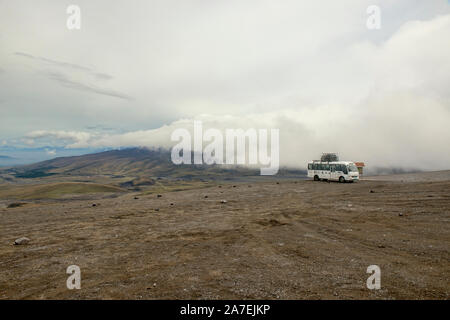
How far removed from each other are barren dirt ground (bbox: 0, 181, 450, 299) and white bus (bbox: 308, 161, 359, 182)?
1791cm

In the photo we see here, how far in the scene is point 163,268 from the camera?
9227mm

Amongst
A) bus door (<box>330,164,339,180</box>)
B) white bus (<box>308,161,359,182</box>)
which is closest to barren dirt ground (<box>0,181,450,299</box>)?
white bus (<box>308,161,359,182</box>)

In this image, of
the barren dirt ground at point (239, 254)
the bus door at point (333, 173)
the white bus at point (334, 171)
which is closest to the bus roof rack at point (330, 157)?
the white bus at point (334, 171)

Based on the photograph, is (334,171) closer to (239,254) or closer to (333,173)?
(333,173)

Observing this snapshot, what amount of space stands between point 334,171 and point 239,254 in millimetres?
34719

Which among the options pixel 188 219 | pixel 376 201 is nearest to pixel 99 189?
pixel 188 219

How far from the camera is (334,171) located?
A: 39.9 meters

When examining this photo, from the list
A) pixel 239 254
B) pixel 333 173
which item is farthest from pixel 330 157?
pixel 239 254

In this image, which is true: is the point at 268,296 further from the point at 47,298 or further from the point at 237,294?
the point at 47,298

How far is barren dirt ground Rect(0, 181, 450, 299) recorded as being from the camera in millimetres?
7465

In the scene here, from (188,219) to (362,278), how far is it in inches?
508

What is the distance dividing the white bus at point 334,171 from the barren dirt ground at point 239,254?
1791cm
